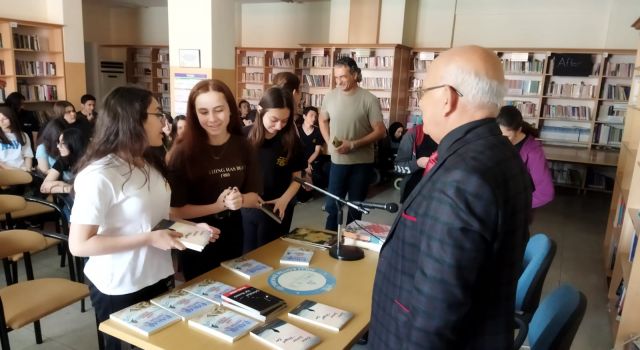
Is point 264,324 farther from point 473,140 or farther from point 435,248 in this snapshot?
point 473,140

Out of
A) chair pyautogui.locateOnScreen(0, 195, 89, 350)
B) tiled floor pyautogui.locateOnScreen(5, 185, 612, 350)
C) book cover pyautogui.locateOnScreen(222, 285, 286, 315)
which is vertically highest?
book cover pyautogui.locateOnScreen(222, 285, 286, 315)

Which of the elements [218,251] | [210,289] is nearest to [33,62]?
[218,251]

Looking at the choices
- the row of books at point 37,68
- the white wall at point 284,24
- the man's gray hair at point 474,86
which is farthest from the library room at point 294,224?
the white wall at point 284,24

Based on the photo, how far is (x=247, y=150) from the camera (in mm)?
2178

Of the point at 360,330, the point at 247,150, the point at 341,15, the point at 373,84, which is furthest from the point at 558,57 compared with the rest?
the point at 360,330

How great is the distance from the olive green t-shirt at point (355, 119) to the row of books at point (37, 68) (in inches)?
231

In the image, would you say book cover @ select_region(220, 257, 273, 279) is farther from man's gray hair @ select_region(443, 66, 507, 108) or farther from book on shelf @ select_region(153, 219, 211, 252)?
man's gray hair @ select_region(443, 66, 507, 108)

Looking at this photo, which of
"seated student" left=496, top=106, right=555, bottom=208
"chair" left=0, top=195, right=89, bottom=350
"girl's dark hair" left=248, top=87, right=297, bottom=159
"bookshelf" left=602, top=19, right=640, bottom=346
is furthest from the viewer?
"seated student" left=496, top=106, right=555, bottom=208

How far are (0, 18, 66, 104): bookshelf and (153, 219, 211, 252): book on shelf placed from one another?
6.67m

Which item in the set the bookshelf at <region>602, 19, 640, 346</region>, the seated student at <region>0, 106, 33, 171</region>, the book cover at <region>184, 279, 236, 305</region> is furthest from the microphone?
the seated student at <region>0, 106, 33, 171</region>

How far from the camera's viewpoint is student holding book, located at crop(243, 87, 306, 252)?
239 cm

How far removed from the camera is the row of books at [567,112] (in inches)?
290

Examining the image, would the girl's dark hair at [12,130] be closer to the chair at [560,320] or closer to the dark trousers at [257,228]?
the dark trousers at [257,228]

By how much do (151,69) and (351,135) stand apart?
8.57 meters
